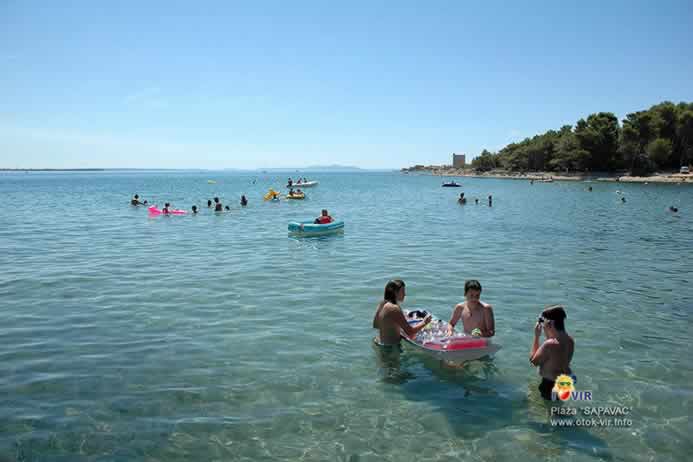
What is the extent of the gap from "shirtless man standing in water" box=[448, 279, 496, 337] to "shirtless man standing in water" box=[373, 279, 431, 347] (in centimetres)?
80

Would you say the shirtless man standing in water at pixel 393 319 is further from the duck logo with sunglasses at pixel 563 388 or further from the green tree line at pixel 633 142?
the green tree line at pixel 633 142

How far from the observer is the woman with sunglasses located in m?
6.47

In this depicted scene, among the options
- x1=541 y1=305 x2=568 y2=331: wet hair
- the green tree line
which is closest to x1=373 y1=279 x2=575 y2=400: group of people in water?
x1=541 y1=305 x2=568 y2=331: wet hair

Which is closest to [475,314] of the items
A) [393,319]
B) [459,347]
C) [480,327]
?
[480,327]

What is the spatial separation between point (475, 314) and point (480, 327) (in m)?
0.24

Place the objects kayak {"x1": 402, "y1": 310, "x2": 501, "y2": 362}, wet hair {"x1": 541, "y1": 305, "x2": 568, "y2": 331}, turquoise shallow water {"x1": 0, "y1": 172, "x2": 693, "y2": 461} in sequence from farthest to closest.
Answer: kayak {"x1": 402, "y1": 310, "x2": 501, "y2": 362} < wet hair {"x1": 541, "y1": 305, "x2": 568, "y2": 331} < turquoise shallow water {"x1": 0, "y1": 172, "x2": 693, "y2": 461}

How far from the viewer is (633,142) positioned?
9950 centimetres

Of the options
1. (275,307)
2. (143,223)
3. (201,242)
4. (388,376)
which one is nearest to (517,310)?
(388,376)

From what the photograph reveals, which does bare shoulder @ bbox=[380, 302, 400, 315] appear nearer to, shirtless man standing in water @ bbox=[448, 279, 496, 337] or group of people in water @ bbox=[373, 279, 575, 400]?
group of people in water @ bbox=[373, 279, 575, 400]

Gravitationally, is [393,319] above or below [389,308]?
below

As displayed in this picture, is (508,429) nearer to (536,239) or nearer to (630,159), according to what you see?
(536,239)

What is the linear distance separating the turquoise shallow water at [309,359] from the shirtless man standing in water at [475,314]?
2.44 ft

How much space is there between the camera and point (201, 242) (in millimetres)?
23031

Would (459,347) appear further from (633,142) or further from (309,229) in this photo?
(633,142)
